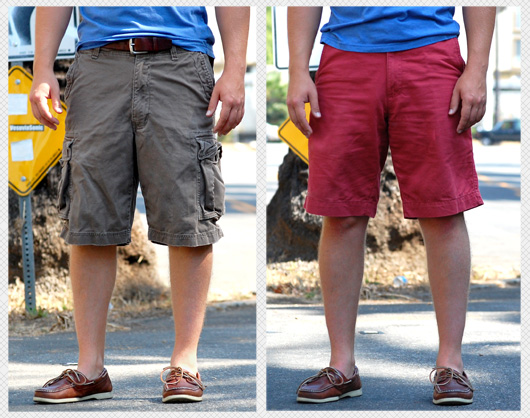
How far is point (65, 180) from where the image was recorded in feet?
7.41

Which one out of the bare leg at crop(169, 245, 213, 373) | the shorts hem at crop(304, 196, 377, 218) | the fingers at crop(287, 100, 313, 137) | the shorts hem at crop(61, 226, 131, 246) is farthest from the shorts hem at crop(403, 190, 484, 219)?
the shorts hem at crop(61, 226, 131, 246)

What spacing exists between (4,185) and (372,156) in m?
1.06

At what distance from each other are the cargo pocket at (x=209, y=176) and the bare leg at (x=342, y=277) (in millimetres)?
313

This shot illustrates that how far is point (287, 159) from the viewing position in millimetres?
2662

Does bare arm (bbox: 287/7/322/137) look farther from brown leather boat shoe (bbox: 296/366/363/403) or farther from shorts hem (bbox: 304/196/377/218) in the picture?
brown leather boat shoe (bbox: 296/366/363/403)

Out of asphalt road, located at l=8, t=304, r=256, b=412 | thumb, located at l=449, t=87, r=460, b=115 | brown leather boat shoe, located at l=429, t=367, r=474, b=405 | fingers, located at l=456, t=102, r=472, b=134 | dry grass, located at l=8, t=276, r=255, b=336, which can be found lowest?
dry grass, located at l=8, t=276, r=255, b=336

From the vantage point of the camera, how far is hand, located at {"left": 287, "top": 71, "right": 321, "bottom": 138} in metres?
2.14

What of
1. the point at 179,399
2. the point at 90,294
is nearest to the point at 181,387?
the point at 179,399

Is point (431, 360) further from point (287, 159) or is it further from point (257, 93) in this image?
point (257, 93)

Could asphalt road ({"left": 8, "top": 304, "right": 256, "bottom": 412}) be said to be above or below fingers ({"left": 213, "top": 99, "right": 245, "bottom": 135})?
below

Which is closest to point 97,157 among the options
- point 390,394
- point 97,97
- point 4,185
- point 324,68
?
point 97,97

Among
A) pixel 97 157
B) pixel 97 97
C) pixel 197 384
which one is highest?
pixel 97 97

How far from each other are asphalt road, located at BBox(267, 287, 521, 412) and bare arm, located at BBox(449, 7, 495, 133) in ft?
2.32

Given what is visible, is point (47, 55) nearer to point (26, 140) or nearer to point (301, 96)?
point (301, 96)
